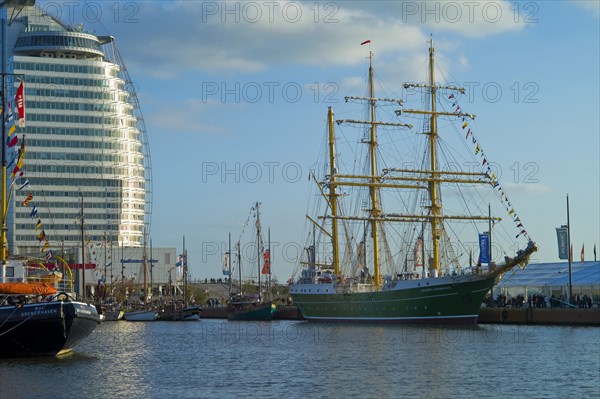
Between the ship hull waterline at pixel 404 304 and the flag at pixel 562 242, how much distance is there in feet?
22.1

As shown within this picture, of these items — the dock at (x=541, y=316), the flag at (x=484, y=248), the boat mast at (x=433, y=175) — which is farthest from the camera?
the boat mast at (x=433, y=175)

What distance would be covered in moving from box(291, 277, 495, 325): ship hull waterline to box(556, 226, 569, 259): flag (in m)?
6.73

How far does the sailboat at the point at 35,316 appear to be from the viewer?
5362cm

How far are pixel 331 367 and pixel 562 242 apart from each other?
41.6m

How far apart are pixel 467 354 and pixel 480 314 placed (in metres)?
34.8

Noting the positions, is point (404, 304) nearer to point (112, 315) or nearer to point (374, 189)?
point (374, 189)

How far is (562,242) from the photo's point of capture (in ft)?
294

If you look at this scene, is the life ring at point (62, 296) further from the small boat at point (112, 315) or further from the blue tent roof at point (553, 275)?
the small boat at point (112, 315)

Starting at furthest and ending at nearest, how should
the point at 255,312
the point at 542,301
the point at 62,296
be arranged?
the point at 255,312, the point at 542,301, the point at 62,296

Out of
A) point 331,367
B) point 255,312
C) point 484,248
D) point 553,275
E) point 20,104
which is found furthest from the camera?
point 255,312

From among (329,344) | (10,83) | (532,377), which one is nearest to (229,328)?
(329,344)

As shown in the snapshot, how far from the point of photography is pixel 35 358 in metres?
56.1

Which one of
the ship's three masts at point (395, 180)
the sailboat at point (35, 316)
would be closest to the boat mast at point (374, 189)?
the ship's three masts at point (395, 180)

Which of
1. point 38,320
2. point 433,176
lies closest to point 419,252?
point 433,176
